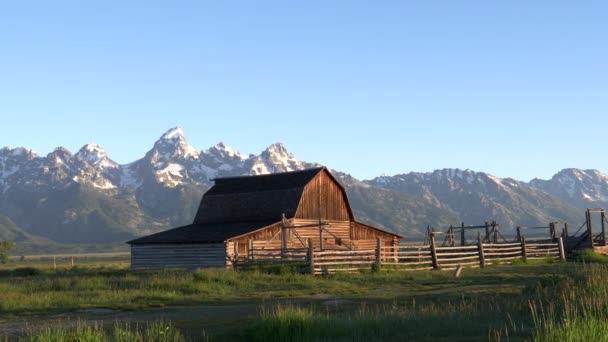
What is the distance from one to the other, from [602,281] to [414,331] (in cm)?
602

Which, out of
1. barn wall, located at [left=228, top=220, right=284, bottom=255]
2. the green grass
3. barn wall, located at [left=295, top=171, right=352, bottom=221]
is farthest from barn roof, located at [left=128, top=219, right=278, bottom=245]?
the green grass

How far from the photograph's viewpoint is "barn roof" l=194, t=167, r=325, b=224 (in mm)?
49938

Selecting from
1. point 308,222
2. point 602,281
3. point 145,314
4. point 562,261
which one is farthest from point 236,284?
point 562,261

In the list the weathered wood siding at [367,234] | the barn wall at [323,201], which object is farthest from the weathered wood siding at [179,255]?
the weathered wood siding at [367,234]

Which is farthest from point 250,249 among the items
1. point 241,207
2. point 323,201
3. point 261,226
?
point 323,201

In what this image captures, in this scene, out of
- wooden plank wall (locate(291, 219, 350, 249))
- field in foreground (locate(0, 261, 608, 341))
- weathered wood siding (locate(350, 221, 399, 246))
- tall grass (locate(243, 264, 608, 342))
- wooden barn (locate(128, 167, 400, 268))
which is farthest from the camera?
weathered wood siding (locate(350, 221, 399, 246))

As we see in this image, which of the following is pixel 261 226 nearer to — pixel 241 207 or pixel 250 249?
pixel 250 249

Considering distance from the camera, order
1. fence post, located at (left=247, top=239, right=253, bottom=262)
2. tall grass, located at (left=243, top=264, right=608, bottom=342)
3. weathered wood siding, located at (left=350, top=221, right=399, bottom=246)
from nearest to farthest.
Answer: tall grass, located at (left=243, top=264, right=608, bottom=342) < fence post, located at (left=247, top=239, right=253, bottom=262) < weathered wood siding, located at (left=350, top=221, right=399, bottom=246)

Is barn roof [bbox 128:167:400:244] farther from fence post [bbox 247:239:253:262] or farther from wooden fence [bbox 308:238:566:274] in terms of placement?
wooden fence [bbox 308:238:566:274]

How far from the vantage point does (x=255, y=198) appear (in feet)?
171

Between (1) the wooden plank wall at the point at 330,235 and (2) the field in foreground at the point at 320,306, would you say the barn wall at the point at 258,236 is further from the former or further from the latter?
(2) the field in foreground at the point at 320,306

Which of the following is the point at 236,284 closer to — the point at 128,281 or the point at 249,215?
the point at 128,281

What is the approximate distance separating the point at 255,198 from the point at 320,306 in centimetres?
3152

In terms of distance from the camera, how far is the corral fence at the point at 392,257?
36.6 metres
